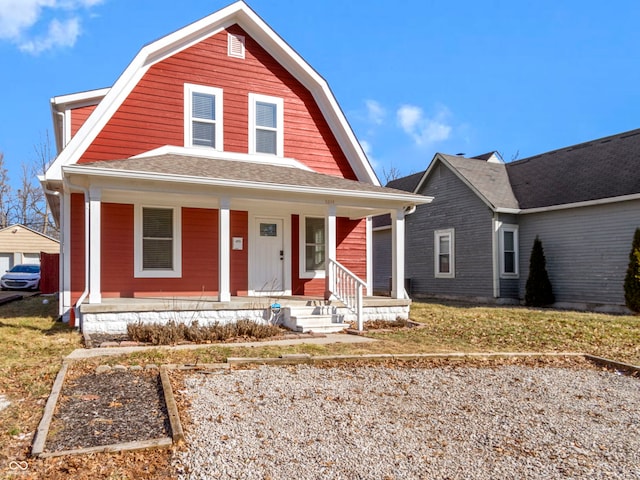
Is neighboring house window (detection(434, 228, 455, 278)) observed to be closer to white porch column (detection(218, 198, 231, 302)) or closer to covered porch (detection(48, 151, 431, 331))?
covered porch (detection(48, 151, 431, 331))

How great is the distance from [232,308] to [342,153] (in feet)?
18.3

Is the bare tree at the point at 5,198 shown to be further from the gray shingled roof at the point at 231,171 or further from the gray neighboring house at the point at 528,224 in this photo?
the gray shingled roof at the point at 231,171

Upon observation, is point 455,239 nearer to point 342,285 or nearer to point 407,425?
point 342,285

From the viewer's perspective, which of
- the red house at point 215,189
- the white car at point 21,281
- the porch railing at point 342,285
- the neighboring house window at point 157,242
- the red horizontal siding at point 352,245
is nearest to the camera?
the red house at point 215,189

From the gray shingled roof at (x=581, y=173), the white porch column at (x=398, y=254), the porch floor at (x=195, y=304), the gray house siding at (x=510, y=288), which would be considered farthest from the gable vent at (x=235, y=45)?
the gray house siding at (x=510, y=288)

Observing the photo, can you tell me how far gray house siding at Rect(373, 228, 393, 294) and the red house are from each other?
8288mm

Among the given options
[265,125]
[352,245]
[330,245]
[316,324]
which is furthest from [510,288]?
[265,125]

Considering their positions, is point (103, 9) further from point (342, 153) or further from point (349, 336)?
point (349, 336)

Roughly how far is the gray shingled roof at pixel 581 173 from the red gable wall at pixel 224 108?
24.2 feet

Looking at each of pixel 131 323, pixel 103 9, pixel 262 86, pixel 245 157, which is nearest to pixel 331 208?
pixel 245 157

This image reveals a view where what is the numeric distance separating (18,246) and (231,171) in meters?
26.9

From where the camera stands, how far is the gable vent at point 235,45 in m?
12.1

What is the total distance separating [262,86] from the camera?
12.4m

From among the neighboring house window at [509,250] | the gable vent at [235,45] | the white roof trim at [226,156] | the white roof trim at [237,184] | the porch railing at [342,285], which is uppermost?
the gable vent at [235,45]
